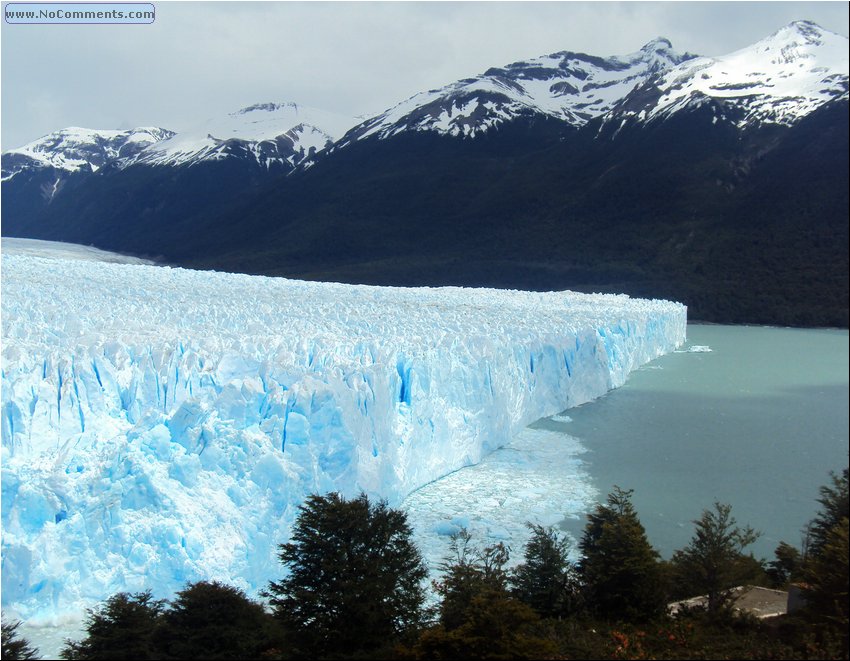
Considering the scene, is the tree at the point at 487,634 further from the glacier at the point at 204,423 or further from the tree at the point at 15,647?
the tree at the point at 15,647

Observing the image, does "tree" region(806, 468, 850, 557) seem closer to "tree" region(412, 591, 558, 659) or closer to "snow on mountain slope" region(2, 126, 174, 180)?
"tree" region(412, 591, 558, 659)

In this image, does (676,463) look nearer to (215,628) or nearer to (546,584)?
(546,584)

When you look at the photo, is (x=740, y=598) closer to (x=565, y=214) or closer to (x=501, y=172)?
(x=565, y=214)

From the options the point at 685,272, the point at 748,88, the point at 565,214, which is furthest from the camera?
the point at 565,214

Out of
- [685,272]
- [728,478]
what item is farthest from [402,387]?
[685,272]

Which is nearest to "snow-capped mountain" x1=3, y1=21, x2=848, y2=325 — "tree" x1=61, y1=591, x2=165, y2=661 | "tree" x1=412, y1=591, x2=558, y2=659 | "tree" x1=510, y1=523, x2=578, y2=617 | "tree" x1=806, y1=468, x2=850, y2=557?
"tree" x1=806, y1=468, x2=850, y2=557

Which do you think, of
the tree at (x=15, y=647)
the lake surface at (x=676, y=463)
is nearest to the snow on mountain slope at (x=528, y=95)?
the lake surface at (x=676, y=463)
